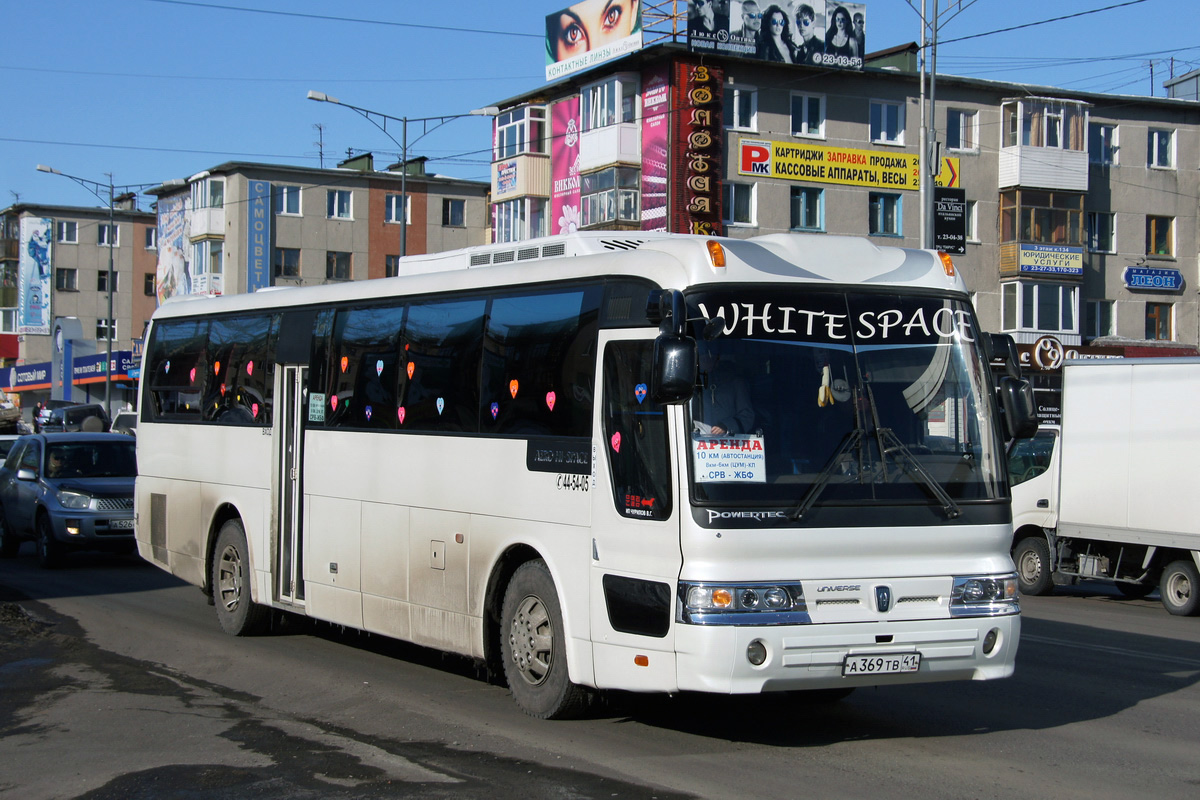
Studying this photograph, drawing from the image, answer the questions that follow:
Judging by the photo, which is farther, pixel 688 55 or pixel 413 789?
pixel 688 55

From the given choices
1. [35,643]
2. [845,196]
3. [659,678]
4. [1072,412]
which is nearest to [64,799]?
[659,678]

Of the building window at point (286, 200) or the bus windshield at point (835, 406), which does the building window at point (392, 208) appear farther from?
the bus windshield at point (835, 406)

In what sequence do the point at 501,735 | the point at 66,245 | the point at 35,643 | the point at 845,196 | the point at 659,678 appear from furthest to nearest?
the point at 66,245 < the point at 845,196 < the point at 35,643 < the point at 501,735 < the point at 659,678

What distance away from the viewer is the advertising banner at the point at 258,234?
2731 inches

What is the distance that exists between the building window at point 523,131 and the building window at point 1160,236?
976 inches

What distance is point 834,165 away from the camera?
48.7 meters

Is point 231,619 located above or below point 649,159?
below

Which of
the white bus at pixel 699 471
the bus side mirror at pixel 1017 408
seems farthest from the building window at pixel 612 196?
the bus side mirror at pixel 1017 408

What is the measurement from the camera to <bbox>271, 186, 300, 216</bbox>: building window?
230 ft

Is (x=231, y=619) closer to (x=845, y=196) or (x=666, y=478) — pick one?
(x=666, y=478)

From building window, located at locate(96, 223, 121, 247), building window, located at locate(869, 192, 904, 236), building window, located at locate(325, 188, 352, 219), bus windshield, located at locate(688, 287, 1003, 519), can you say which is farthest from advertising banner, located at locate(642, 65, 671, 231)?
building window, located at locate(96, 223, 121, 247)

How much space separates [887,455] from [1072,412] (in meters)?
10.7

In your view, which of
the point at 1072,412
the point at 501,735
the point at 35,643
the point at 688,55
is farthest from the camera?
the point at 688,55

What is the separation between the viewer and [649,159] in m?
46.0
